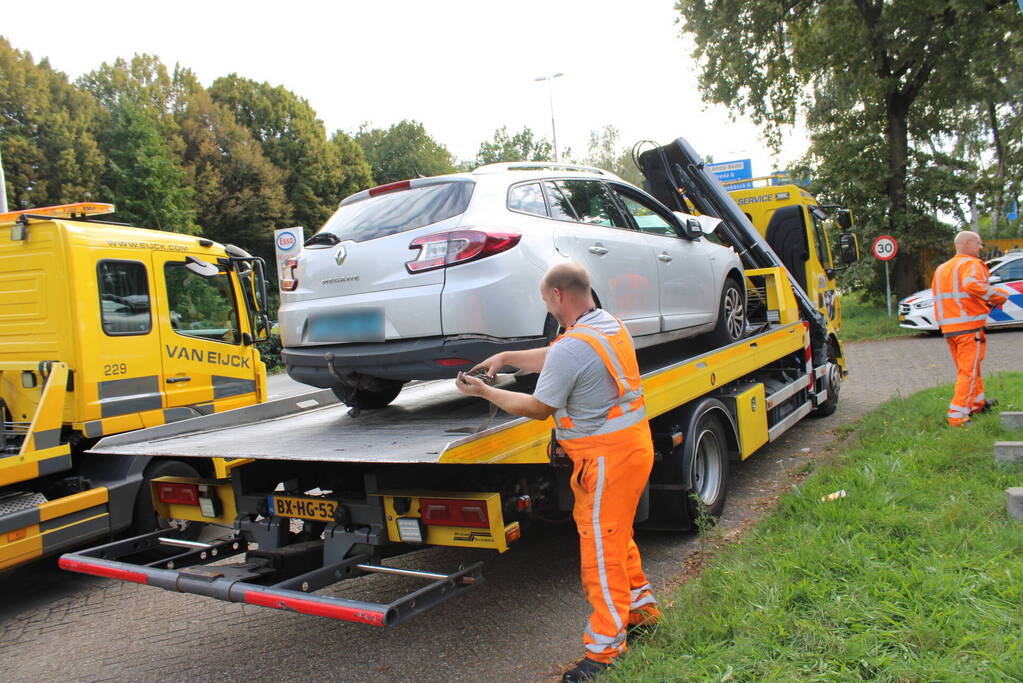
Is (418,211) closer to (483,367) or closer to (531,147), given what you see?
(483,367)

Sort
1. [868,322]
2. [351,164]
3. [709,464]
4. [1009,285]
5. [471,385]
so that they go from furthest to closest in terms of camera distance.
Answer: [351,164] < [868,322] < [1009,285] < [709,464] < [471,385]

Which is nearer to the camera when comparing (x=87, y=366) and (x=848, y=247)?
(x=87, y=366)

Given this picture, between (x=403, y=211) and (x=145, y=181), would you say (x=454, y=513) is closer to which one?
(x=403, y=211)

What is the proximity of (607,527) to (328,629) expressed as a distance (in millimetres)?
1804

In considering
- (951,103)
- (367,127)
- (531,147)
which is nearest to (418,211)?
(951,103)

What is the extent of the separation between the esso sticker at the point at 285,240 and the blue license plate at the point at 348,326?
40.5 ft

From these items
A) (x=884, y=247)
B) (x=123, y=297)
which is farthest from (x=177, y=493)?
(x=884, y=247)

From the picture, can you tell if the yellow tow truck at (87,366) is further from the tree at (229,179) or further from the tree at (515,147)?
the tree at (515,147)

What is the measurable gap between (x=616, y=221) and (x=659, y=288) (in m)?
0.55

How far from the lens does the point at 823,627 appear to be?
308cm

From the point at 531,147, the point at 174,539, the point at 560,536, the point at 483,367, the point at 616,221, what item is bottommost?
the point at 560,536

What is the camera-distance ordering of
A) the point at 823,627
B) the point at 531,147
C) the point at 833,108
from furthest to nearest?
the point at 531,147 → the point at 833,108 → the point at 823,627

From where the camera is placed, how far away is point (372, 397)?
482 centimetres

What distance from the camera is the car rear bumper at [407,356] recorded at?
12.1 feet
